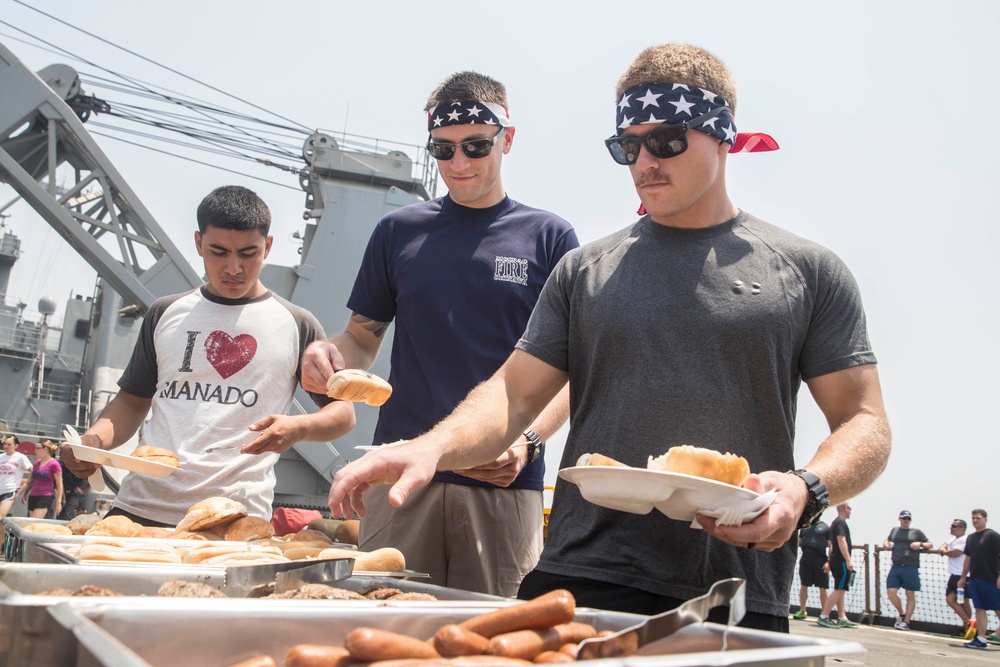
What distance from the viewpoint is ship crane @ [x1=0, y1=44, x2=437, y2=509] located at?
49.1ft

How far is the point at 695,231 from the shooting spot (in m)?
2.38

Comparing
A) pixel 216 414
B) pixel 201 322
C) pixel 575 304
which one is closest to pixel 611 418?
pixel 575 304

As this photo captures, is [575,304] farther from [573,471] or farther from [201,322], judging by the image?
[201,322]

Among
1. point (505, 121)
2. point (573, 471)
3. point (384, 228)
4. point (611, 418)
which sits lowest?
point (573, 471)

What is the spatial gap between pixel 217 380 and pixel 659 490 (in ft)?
8.01

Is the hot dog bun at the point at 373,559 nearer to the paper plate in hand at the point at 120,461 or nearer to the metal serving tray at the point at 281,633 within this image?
the metal serving tray at the point at 281,633

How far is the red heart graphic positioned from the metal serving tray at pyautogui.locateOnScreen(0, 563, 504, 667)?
186 centimetres

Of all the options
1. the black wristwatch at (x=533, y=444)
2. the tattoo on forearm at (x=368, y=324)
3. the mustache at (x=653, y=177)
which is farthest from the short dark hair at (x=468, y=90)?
the black wristwatch at (x=533, y=444)

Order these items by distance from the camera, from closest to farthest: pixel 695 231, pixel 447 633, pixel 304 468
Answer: pixel 447 633, pixel 695 231, pixel 304 468

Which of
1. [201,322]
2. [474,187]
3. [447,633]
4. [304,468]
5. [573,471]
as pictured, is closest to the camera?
[447,633]

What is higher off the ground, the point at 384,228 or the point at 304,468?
the point at 384,228

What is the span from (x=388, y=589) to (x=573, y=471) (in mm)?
439

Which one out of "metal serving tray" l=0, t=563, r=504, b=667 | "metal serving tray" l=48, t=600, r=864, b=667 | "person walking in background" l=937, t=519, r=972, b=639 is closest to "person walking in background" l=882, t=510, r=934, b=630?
"person walking in background" l=937, t=519, r=972, b=639

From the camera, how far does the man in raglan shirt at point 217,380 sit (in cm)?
342
